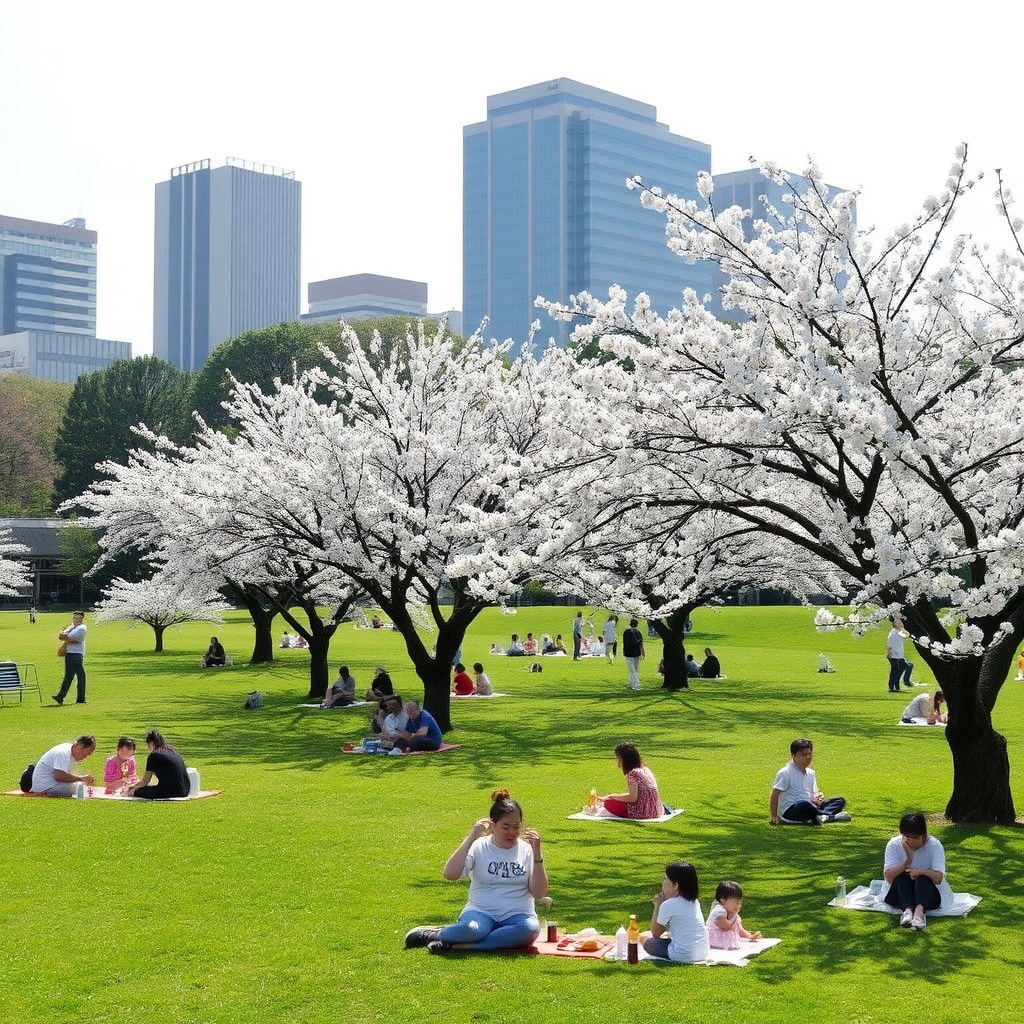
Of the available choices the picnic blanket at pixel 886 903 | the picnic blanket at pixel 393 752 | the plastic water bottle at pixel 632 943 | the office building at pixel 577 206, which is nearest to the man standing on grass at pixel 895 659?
the picnic blanket at pixel 393 752

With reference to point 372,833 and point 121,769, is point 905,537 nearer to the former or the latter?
point 372,833

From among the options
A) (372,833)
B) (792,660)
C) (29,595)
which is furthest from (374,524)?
(29,595)

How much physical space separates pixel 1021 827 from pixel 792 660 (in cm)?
2911

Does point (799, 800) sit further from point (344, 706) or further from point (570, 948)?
point (344, 706)

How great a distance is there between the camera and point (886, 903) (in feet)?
33.7

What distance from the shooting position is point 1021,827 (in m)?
13.7

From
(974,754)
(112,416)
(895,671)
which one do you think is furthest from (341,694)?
(112,416)

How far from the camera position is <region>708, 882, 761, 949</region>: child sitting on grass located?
9.11 meters

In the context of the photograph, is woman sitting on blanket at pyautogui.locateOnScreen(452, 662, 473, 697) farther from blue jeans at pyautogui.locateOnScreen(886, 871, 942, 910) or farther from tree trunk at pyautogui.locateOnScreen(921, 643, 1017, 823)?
blue jeans at pyautogui.locateOnScreen(886, 871, 942, 910)

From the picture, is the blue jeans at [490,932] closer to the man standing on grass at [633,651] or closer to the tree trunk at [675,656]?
the man standing on grass at [633,651]

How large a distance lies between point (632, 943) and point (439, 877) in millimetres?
2921

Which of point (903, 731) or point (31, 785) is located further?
point (903, 731)

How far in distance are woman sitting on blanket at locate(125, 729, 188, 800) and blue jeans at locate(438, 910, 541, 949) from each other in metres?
7.29

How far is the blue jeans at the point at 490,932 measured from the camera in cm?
902
